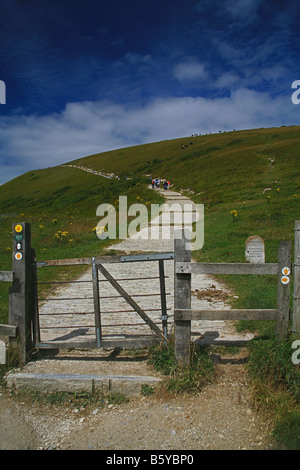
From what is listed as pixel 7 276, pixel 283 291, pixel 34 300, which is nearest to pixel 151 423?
pixel 283 291

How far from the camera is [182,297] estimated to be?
16.6 feet

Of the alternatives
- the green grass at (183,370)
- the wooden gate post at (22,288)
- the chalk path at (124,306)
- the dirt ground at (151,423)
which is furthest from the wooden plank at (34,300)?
the green grass at (183,370)

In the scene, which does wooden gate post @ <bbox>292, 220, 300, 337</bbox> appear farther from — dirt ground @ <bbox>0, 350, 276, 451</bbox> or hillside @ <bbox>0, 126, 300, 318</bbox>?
hillside @ <bbox>0, 126, 300, 318</bbox>

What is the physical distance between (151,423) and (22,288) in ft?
9.64

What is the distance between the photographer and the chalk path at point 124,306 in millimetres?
6801

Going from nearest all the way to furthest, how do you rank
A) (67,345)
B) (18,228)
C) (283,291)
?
(283,291) → (18,228) → (67,345)

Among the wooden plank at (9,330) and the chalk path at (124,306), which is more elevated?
the wooden plank at (9,330)

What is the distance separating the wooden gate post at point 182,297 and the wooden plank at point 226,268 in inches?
3.7

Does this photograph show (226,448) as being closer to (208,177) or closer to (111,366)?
(111,366)

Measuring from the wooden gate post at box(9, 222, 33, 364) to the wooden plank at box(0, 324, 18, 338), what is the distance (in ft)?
0.32

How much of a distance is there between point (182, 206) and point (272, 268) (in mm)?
28713

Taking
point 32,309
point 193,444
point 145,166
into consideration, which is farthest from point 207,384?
point 145,166

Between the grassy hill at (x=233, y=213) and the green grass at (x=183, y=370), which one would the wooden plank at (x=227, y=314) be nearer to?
the grassy hill at (x=233, y=213)

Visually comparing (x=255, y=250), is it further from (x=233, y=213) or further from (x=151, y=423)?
(x=233, y=213)
